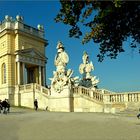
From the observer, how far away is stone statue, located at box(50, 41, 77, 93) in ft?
97.9

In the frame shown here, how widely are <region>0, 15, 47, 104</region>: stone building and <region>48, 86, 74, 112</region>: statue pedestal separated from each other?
37.1 ft

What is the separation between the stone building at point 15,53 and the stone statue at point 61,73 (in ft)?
38.1

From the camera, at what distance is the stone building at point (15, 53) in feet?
137

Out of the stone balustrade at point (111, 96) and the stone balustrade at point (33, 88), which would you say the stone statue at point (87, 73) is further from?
the stone balustrade at point (111, 96)

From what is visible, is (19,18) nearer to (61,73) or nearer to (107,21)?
(61,73)

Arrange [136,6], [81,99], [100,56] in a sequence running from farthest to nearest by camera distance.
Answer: [81,99]
[100,56]
[136,6]

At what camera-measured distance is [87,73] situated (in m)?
35.3

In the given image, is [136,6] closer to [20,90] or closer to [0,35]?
[20,90]

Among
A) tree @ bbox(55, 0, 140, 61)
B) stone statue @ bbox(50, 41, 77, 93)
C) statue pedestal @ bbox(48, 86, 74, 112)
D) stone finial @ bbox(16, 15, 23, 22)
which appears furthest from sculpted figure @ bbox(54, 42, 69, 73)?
tree @ bbox(55, 0, 140, 61)

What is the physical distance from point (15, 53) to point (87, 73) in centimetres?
1149

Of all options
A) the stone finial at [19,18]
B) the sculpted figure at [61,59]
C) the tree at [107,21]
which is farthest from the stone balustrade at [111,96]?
the stone finial at [19,18]

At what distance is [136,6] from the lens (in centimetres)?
1013

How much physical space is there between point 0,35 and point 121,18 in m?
35.0

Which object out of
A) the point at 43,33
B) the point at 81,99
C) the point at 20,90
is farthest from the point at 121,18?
the point at 43,33
